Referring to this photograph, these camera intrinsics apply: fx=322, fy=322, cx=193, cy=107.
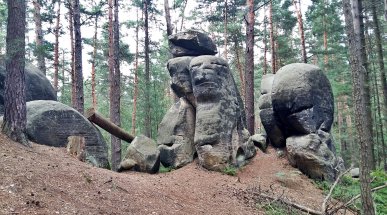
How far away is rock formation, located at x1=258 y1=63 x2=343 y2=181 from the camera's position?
1223 centimetres

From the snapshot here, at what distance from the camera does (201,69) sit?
1301 cm

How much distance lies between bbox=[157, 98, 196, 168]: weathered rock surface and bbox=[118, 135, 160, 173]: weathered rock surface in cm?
102

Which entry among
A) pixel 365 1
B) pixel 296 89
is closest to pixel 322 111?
pixel 296 89

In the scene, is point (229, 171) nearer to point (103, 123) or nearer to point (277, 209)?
point (277, 209)

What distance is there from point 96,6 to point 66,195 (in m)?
16.2

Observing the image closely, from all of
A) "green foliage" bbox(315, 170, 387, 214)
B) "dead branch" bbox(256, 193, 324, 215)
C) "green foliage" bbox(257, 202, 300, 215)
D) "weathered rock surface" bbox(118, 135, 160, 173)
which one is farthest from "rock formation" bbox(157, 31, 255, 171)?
"green foliage" bbox(315, 170, 387, 214)

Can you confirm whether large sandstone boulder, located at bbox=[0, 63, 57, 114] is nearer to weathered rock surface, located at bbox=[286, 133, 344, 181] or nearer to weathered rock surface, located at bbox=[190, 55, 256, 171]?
weathered rock surface, located at bbox=[190, 55, 256, 171]

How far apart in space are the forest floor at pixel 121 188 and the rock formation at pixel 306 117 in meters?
0.74

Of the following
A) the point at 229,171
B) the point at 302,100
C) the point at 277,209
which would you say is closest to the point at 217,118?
the point at 229,171

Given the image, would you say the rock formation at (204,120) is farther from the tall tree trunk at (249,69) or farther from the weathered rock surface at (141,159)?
the tall tree trunk at (249,69)

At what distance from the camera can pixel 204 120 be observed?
12609 millimetres

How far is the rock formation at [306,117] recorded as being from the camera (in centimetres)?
1223

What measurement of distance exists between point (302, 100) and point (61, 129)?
9129 millimetres

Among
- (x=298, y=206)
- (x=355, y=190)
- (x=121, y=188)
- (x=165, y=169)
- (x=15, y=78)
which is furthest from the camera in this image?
(x=165, y=169)
